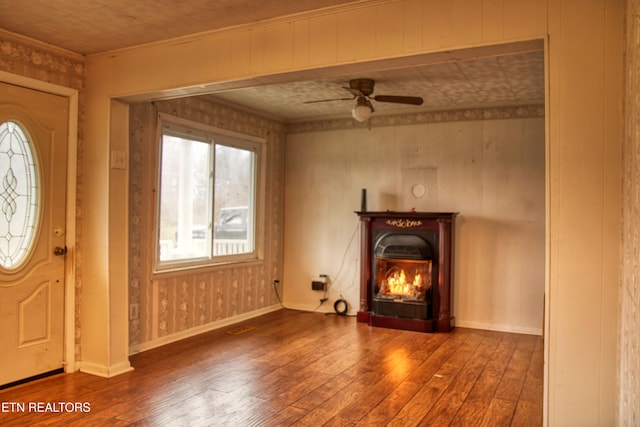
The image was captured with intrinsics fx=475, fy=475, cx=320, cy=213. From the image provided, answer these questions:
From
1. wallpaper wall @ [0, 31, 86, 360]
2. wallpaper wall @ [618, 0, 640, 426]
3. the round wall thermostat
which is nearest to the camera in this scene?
wallpaper wall @ [618, 0, 640, 426]

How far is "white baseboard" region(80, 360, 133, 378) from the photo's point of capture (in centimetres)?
361

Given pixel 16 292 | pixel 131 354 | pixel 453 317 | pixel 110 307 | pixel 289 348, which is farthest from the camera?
pixel 453 317

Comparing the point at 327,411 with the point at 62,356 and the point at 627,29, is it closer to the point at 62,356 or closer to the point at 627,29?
the point at 62,356

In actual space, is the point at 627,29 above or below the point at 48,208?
above

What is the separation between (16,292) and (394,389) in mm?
2781

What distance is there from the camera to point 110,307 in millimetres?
3635

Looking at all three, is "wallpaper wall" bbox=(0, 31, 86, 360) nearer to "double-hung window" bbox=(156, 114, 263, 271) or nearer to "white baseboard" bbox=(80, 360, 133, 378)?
"white baseboard" bbox=(80, 360, 133, 378)

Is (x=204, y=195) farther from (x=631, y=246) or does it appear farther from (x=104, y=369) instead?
(x=631, y=246)

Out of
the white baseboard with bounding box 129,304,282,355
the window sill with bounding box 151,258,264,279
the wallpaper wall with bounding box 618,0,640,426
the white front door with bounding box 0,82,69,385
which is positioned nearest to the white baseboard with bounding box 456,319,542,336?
the white baseboard with bounding box 129,304,282,355

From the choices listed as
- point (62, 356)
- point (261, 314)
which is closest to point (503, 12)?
point (62, 356)

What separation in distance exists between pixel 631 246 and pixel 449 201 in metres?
3.69

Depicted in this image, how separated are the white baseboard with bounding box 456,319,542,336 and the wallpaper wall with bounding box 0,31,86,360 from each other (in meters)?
3.92

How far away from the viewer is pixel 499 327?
525cm

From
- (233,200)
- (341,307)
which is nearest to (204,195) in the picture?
(233,200)
